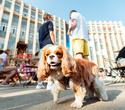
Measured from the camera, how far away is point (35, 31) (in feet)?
Result: 80.1

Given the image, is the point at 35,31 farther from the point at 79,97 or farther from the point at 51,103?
the point at 79,97

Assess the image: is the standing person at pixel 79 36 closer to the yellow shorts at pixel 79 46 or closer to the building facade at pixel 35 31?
the yellow shorts at pixel 79 46

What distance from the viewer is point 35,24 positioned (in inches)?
989

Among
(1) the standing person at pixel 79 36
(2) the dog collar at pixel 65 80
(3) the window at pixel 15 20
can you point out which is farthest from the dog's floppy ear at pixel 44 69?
(3) the window at pixel 15 20

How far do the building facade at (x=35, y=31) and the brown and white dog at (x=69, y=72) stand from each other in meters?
20.4

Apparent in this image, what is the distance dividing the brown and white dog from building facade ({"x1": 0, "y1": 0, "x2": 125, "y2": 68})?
2039 cm

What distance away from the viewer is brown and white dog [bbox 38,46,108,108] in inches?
43.9

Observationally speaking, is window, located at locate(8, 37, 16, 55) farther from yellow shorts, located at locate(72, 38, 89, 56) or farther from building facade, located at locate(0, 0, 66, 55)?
yellow shorts, located at locate(72, 38, 89, 56)

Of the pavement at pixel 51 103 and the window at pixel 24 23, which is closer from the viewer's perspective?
the pavement at pixel 51 103

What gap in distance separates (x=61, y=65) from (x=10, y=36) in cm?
2285

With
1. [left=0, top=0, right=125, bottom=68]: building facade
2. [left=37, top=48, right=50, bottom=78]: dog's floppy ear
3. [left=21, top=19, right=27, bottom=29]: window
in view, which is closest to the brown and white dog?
[left=37, top=48, right=50, bottom=78]: dog's floppy ear

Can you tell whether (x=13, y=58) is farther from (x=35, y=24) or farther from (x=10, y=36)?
(x=35, y=24)

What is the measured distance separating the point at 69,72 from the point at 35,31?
25481 millimetres

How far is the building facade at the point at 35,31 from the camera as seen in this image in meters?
20.5
